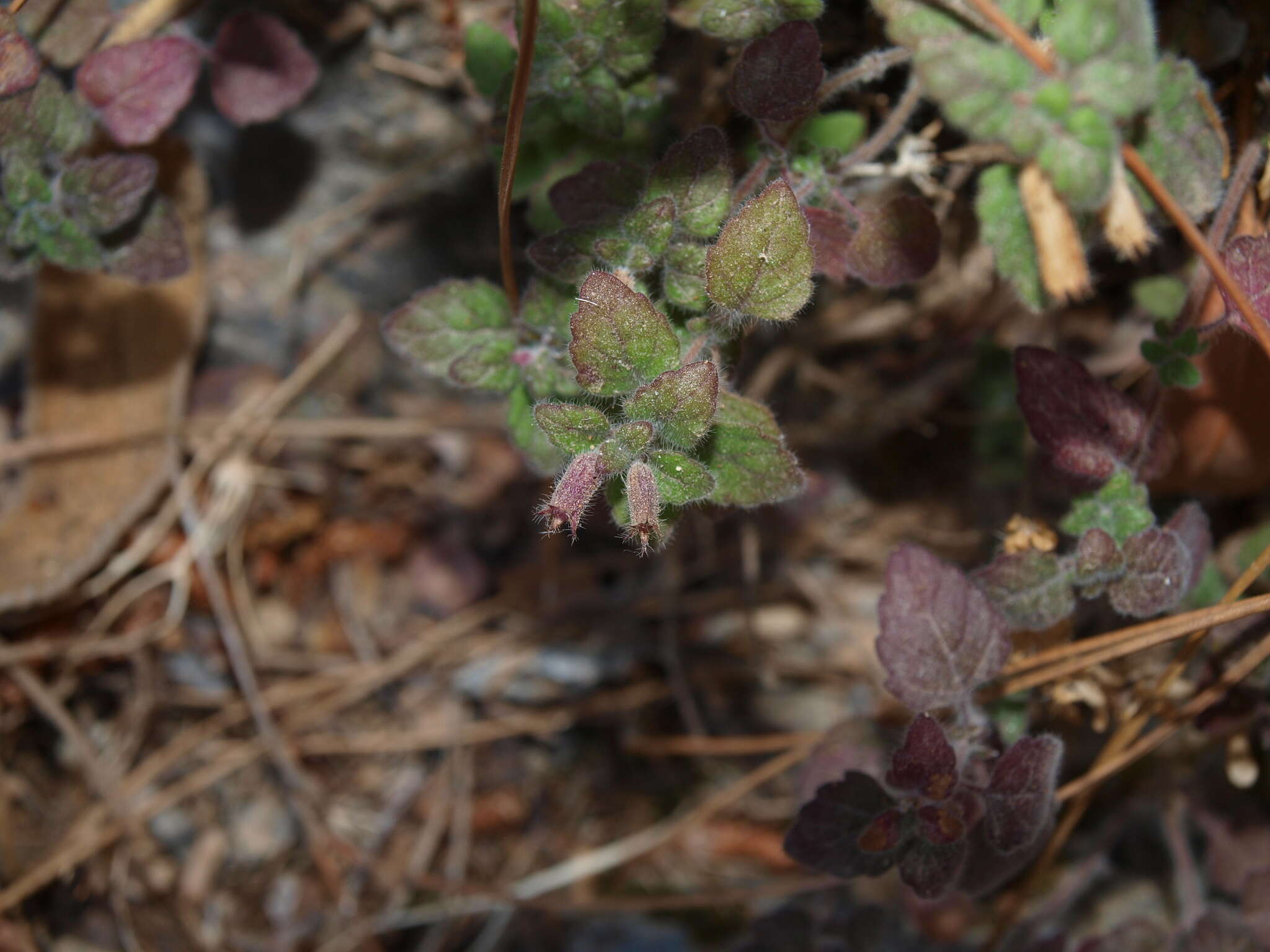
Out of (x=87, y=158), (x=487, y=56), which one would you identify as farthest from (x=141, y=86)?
(x=487, y=56)

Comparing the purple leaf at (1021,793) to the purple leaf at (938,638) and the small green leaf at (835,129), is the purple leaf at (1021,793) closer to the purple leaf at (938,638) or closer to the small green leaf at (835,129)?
the purple leaf at (938,638)

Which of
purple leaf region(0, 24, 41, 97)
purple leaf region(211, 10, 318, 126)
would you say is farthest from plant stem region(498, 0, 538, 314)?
purple leaf region(0, 24, 41, 97)

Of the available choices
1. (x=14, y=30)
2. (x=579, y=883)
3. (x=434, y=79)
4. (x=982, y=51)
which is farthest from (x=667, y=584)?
(x=14, y=30)

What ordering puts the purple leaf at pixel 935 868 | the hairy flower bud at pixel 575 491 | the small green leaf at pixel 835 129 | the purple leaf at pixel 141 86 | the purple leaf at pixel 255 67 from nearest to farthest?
the hairy flower bud at pixel 575 491, the purple leaf at pixel 935 868, the small green leaf at pixel 835 129, the purple leaf at pixel 141 86, the purple leaf at pixel 255 67

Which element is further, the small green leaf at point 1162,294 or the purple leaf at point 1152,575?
the small green leaf at point 1162,294

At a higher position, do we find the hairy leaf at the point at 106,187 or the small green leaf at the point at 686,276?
the small green leaf at the point at 686,276

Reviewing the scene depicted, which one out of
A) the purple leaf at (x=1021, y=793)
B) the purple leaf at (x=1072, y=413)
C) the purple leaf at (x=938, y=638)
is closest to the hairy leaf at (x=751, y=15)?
the purple leaf at (x=1072, y=413)

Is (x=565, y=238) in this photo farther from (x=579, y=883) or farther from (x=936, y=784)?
(x=579, y=883)
